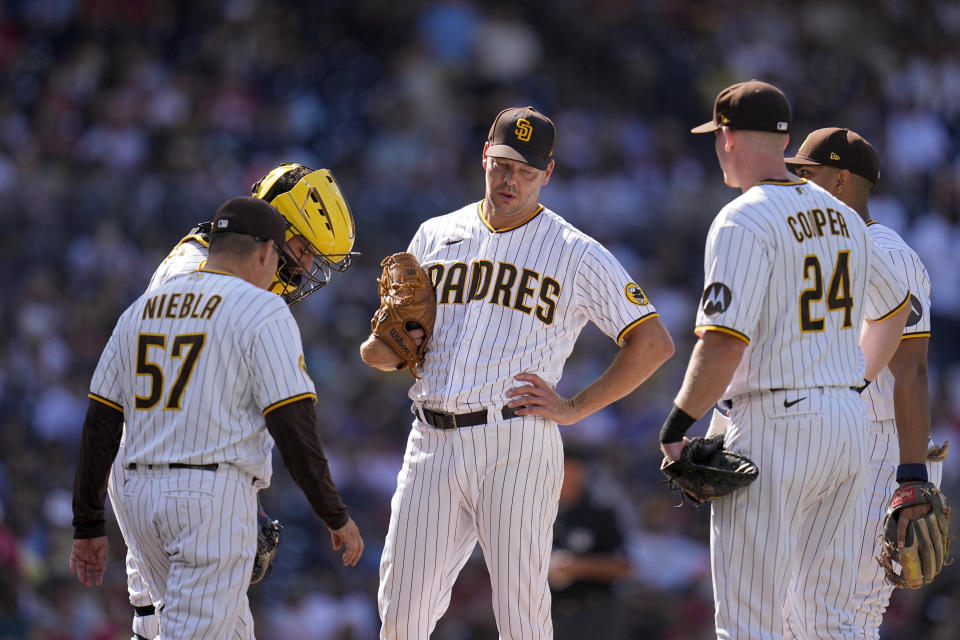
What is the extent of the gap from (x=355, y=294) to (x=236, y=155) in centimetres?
213

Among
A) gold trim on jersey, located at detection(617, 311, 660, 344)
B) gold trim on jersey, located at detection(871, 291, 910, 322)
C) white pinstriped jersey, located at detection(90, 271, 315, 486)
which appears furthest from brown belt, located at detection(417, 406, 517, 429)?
gold trim on jersey, located at detection(871, 291, 910, 322)

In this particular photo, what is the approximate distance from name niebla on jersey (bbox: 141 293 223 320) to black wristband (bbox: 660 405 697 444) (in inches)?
60.4

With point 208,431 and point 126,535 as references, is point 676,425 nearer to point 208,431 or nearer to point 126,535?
point 208,431

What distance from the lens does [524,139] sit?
14.5 ft

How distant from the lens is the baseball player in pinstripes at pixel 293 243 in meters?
4.33

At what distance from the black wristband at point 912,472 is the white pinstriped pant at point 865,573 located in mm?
124

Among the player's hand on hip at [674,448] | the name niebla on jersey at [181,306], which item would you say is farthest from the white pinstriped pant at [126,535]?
the player's hand on hip at [674,448]

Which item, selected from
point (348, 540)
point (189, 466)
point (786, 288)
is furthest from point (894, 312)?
point (189, 466)

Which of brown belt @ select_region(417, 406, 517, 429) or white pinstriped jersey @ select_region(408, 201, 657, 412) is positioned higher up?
white pinstriped jersey @ select_region(408, 201, 657, 412)

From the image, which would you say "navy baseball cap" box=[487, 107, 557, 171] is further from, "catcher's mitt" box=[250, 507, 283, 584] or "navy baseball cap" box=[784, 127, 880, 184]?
"catcher's mitt" box=[250, 507, 283, 584]

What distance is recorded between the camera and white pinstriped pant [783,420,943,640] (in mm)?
4024

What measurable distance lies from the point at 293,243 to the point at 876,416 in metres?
2.40

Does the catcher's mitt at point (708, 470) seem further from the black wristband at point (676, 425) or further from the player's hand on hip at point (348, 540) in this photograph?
the player's hand on hip at point (348, 540)

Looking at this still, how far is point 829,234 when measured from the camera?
3.84 metres
